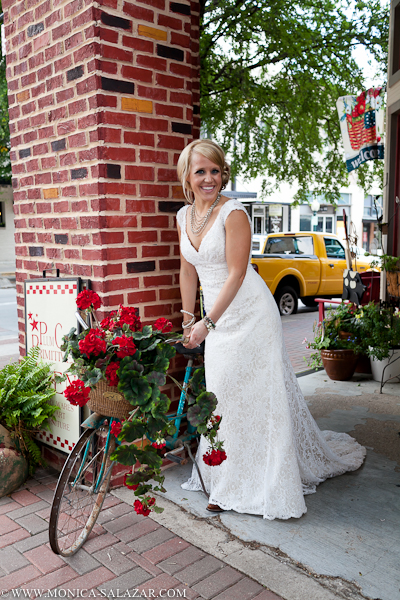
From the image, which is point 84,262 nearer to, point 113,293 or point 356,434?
point 113,293

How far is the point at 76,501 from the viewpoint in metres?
2.80

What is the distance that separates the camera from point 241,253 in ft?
9.39

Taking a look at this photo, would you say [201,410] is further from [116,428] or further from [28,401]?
[28,401]

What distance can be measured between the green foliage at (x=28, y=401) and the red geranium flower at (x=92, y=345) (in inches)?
51.0

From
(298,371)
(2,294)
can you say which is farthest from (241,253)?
(2,294)

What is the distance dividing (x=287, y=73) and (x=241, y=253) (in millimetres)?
5699

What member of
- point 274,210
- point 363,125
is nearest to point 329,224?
point 274,210

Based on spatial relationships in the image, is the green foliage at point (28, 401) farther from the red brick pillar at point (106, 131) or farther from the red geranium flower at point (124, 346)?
the red geranium flower at point (124, 346)

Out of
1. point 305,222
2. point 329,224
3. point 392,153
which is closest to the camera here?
point 392,153

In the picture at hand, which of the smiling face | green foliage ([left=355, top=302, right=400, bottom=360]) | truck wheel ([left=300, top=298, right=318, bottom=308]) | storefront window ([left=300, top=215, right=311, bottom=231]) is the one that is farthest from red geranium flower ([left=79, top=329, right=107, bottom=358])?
storefront window ([left=300, top=215, right=311, bottom=231])

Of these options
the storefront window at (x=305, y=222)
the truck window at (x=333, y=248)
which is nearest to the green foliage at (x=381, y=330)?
the truck window at (x=333, y=248)

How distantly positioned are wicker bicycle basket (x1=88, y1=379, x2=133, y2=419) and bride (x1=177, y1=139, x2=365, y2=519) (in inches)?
30.9

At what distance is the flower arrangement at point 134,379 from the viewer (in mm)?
2258

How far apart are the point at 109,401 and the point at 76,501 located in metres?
0.76
